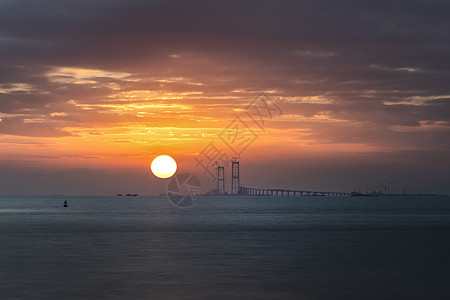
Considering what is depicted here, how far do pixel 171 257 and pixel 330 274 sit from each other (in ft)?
54.5

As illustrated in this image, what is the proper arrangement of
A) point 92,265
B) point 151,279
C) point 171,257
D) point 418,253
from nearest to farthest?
point 151,279 < point 92,265 < point 171,257 < point 418,253

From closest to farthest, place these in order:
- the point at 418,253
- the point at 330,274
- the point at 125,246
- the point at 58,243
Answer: the point at 330,274, the point at 418,253, the point at 125,246, the point at 58,243

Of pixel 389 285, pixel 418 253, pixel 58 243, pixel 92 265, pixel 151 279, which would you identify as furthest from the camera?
pixel 58 243

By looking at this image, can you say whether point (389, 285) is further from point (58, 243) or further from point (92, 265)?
point (58, 243)

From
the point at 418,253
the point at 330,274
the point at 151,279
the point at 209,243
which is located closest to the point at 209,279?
the point at 151,279

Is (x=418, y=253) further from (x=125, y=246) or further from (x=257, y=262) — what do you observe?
(x=125, y=246)

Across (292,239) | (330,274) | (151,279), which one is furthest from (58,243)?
(330,274)

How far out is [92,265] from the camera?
45906 mm

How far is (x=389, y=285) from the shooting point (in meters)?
35.8


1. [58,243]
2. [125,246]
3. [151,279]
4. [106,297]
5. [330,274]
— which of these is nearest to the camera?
[106,297]

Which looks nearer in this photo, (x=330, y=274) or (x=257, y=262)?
(x=330, y=274)

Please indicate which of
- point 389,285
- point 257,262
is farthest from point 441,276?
point 257,262

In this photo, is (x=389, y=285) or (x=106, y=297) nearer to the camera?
(x=106, y=297)

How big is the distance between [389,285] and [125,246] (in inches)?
1353
